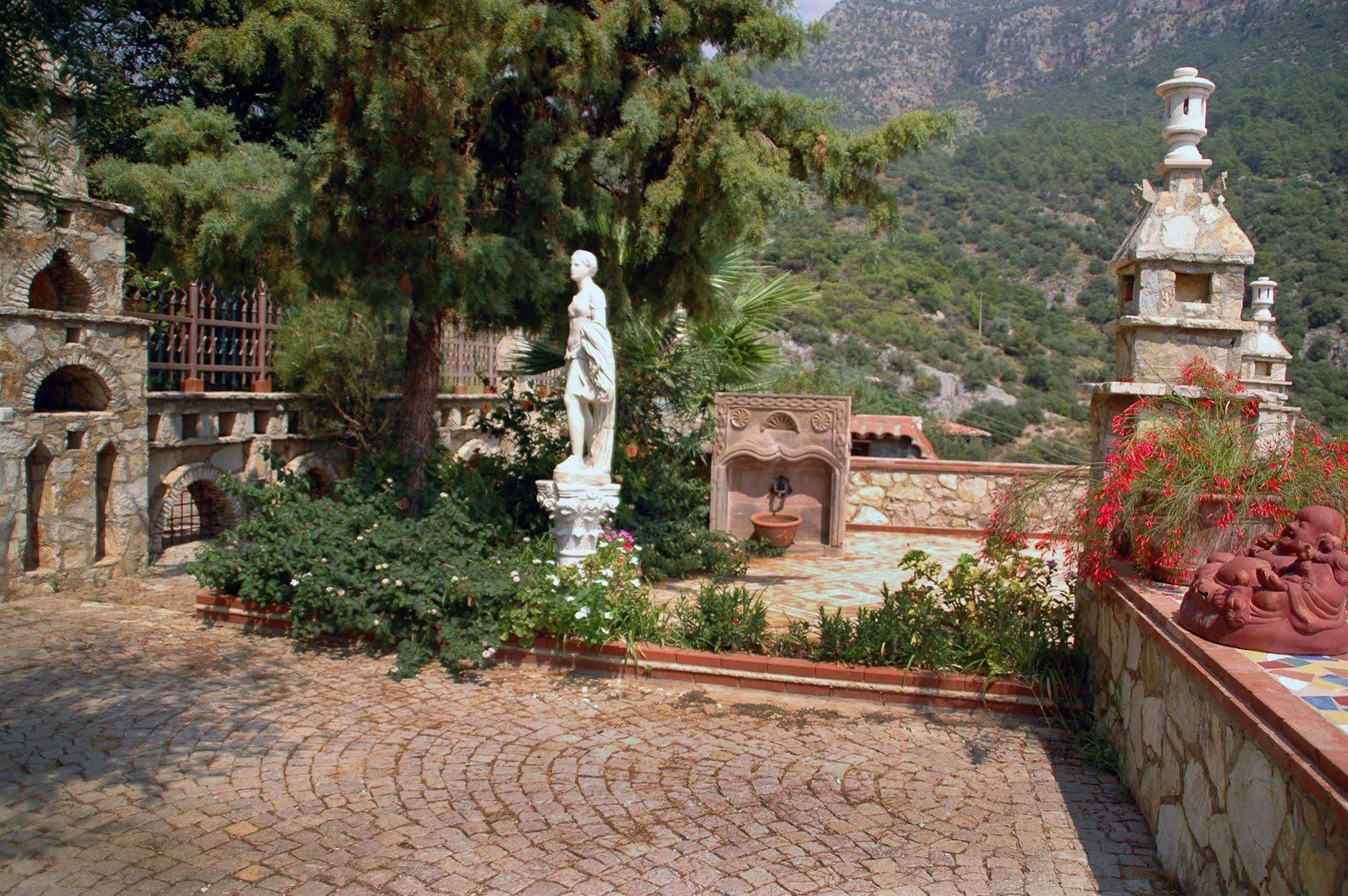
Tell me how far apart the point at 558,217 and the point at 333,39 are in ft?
7.09

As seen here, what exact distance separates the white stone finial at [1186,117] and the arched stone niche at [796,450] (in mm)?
5433

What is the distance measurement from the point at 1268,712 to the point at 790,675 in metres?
3.18

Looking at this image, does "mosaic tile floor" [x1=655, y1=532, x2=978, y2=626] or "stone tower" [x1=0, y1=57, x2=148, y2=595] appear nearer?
"stone tower" [x1=0, y1=57, x2=148, y2=595]

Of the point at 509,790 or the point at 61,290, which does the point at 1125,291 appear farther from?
the point at 61,290

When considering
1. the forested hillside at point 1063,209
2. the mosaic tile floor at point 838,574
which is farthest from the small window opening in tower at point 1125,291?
the forested hillside at point 1063,209

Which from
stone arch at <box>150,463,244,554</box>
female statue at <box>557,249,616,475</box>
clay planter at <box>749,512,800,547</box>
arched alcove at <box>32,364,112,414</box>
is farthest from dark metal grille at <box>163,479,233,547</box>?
clay planter at <box>749,512,800,547</box>

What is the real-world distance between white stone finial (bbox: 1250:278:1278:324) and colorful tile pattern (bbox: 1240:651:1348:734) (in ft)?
29.8

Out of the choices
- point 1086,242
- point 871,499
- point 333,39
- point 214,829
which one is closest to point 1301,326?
point 1086,242

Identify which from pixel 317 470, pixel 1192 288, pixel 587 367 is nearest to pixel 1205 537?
pixel 1192 288

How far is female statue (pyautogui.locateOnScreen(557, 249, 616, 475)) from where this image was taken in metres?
6.96

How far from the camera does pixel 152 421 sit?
8305mm

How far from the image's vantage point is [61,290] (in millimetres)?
7785

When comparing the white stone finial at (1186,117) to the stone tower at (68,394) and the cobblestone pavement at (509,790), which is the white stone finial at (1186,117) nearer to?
the cobblestone pavement at (509,790)

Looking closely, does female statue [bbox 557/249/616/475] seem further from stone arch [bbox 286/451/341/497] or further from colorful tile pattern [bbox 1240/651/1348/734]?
colorful tile pattern [bbox 1240/651/1348/734]
